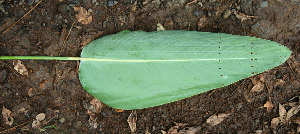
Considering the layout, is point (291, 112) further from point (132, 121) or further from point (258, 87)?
point (132, 121)

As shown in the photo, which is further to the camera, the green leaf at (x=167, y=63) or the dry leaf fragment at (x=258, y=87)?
the dry leaf fragment at (x=258, y=87)

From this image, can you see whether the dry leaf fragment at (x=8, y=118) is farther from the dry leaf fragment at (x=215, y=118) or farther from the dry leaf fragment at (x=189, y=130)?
the dry leaf fragment at (x=215, y=118)

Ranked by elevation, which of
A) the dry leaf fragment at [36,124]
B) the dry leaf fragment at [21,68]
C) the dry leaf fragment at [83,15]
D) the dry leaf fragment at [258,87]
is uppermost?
the dry leaf fragment at [83,15]

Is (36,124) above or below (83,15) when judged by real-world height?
below

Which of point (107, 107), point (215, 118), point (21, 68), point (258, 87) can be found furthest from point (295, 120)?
point (21, 68)

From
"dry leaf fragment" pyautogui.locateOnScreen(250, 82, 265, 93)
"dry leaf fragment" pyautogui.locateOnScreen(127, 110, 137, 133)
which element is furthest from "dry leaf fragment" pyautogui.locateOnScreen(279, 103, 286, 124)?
"dry leaf fragment" pyautogui.locateOnScreen(127, 110, 137, 133)

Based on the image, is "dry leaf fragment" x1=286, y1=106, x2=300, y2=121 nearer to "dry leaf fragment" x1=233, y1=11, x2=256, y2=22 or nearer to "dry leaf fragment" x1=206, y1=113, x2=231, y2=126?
"dry leaf fragment" x1=206, y1=113, x2=231, y2=126

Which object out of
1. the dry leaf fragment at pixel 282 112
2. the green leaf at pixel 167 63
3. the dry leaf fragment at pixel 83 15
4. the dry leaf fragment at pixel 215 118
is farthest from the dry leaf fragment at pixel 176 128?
the dry leaf fragment at pixel 83 15
